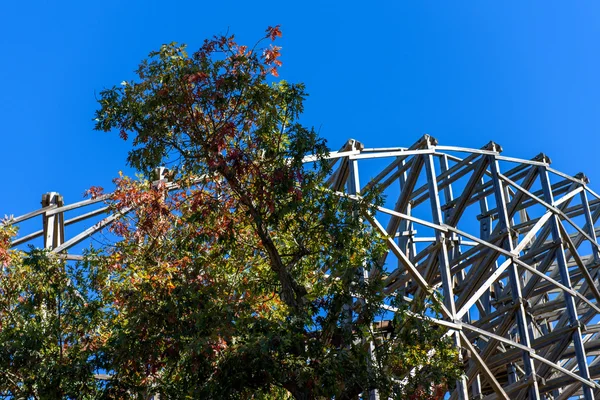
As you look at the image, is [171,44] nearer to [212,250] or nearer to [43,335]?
[212,250]

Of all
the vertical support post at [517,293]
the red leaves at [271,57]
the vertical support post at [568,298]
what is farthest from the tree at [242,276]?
the vertical support post at [568,298]

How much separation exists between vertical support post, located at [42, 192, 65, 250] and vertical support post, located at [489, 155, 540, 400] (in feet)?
30.5

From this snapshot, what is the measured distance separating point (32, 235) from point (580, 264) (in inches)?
536

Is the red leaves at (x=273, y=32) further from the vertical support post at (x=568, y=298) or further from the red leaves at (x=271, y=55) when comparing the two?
the vertical support post at (x=568, y=298)

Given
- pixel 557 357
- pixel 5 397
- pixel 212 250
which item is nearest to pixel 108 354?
pixel 5 397

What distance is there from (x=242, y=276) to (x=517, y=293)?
853 centimetres

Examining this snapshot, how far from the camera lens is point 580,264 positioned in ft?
82.5

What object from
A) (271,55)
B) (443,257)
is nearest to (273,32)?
(271,55)

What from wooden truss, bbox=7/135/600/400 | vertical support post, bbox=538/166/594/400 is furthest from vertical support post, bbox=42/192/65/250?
vertical support post, bbox=538/166/594/400

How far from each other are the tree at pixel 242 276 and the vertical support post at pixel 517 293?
7.11m

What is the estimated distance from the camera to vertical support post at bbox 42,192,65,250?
1736cm

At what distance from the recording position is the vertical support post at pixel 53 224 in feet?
56.9

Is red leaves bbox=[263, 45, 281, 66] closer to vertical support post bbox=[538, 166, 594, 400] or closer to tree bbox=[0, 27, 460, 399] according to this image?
tree bbox=[0, 27, 460, 399]

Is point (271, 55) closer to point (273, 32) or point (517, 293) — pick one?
point (273, 32)
